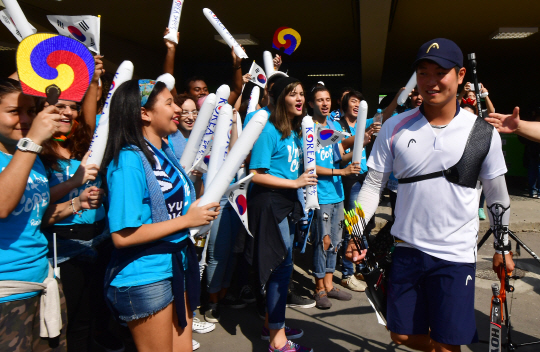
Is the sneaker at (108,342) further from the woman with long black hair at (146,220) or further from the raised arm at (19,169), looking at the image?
the raised arm at (19,169)

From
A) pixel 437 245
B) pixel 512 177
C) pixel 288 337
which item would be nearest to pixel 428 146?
pixel 437 245

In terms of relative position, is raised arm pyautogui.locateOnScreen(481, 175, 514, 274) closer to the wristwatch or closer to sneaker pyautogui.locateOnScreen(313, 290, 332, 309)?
sneaker pyautogui.locateOnScreen(313, 290, 332, 309)

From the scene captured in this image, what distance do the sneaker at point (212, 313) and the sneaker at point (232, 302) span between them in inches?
12.9

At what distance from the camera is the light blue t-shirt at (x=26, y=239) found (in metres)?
1.80

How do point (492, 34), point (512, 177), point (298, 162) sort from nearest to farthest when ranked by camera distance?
point (298, 162) < point (492, 34) < point (512, 177)

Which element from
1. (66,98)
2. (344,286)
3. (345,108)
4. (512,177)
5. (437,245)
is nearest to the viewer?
(66,98)

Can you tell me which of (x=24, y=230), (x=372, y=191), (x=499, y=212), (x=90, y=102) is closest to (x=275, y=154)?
(x=372, y=191)

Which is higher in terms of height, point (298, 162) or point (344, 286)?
point (298, 162)

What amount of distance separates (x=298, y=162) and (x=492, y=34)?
382 inches

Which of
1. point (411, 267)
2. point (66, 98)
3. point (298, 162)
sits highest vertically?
point (66, 98)

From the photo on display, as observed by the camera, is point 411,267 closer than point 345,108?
Yes

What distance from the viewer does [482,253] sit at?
5660 millimetres


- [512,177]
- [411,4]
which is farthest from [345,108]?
[512,177]

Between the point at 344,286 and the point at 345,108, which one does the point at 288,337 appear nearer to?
the point at 344,286
